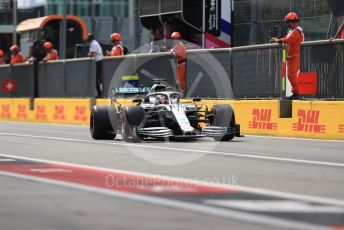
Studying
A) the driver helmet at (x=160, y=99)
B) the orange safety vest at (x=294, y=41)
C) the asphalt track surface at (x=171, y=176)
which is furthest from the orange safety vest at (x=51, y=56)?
the driver helmet at (x=160, y=99)

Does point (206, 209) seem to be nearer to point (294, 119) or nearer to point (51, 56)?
point (294, 119)

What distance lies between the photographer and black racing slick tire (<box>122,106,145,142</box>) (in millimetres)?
17141

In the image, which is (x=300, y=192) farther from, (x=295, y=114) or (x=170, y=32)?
(x=170, y=32)

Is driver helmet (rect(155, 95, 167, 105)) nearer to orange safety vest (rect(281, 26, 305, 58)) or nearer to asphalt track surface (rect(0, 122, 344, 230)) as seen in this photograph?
asphalt track surface (rect(0, 122, 344, 230))

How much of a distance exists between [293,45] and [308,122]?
1.98 meters

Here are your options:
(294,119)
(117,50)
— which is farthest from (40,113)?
(294,119)

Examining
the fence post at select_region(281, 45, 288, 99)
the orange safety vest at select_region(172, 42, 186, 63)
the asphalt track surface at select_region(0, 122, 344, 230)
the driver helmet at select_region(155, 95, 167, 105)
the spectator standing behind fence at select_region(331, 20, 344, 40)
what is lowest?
the asphalt track surface at select_region(0, 122, 344, 230)

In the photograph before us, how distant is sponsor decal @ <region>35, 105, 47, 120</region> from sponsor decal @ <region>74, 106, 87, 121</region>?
91.9 inches

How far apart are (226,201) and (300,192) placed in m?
1.09

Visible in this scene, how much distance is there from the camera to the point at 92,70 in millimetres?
28500

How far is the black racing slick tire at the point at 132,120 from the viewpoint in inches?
675

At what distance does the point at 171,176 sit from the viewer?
1119 centimetres

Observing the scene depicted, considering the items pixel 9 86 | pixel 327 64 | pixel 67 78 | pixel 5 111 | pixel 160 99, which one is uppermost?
pixel 327 64

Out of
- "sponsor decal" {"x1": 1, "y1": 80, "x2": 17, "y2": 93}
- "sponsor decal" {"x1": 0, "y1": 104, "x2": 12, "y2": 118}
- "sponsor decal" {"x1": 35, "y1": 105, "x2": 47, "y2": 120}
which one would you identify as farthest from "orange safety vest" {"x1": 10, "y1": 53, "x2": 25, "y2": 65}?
"sponsor decal" {"x1": 35, "y1": 105, "x2": 47, "y2": 120}
